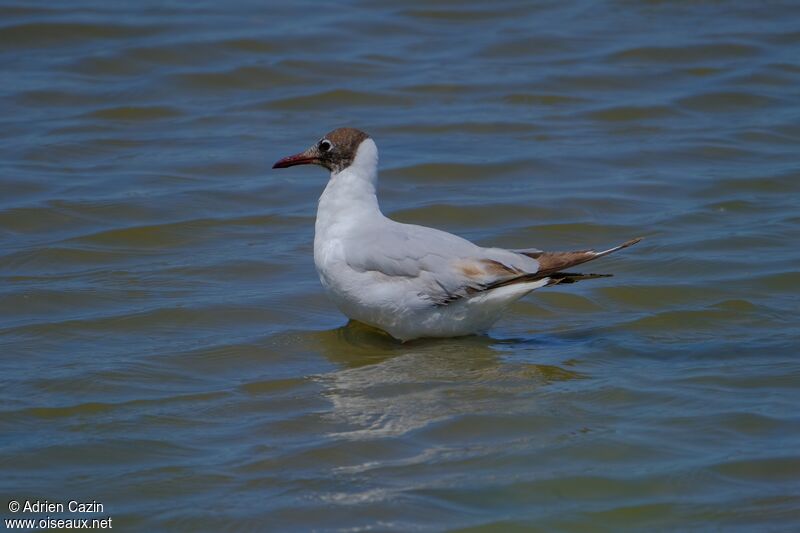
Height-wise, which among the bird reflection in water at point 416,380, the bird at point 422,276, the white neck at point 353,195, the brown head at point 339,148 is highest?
the brown head at point 339,148

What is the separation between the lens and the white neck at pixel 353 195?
6992 millimetres

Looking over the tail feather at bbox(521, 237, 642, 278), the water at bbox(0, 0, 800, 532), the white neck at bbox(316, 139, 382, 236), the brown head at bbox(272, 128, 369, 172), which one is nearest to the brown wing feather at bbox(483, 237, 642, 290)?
the tail feather at bbox(521, 237, 642, 278)

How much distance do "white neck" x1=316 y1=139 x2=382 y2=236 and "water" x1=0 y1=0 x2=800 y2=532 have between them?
648mm

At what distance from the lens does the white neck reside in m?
6.99

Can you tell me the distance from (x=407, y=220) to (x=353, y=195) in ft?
6.41

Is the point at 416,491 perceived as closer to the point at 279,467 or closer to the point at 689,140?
the point at 279,467

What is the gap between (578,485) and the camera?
5074 millimetres

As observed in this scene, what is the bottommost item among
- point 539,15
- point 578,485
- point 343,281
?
point 578,485

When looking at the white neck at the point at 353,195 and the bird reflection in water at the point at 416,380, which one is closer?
the bird reflection in water at the point at 416,380

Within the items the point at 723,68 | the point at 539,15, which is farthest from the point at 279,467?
the point at 539,15

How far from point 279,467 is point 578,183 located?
510cm

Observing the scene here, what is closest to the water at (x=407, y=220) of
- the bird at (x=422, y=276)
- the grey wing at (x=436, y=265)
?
the bird at (x=422, y=276)

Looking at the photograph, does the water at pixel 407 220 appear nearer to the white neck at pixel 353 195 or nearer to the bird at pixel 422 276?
the bird at pixel 422 276

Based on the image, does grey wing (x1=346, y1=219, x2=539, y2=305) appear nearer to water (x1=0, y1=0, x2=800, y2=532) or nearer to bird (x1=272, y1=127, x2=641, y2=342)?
bird (x1=272, y1=127, x2=641, y2=342)
